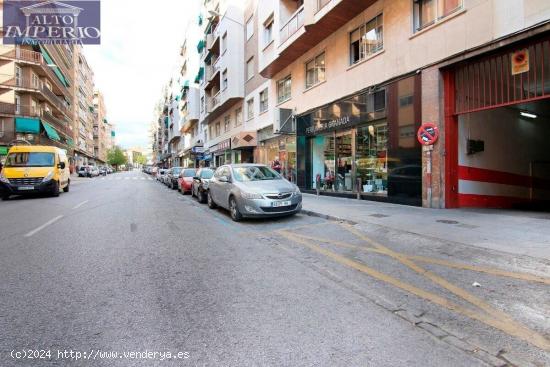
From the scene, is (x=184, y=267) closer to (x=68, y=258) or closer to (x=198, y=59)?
(x=68, y=258)

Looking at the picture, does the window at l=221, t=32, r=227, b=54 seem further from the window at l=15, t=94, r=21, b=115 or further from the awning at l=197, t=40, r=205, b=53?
the window at l=15, t=94, r=21, b=115

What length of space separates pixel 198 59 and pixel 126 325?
1813 inches

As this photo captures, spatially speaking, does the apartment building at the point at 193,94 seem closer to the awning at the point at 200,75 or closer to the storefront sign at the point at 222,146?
the awning at the point at 200,75

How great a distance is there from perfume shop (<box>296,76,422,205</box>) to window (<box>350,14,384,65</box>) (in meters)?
1.62

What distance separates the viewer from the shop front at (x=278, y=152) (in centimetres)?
1903

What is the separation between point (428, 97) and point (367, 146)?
330cm

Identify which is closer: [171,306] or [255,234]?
[171,306]

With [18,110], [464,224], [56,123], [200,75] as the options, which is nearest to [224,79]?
[200,75]

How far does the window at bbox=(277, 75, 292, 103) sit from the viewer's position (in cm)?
1950

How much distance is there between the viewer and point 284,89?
794 inches

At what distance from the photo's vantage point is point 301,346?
2.73m

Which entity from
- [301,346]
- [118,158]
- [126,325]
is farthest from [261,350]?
[118,158]

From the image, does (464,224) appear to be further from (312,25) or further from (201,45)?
(201,45)

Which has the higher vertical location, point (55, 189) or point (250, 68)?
point (250, 68)
